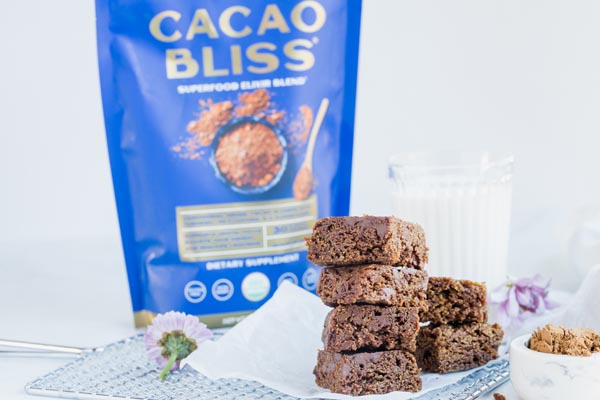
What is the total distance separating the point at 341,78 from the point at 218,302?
0.59m

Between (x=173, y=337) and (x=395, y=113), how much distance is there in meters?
1.41

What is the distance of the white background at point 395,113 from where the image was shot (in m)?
2.91

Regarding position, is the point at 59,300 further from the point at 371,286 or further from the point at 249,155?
the point at 371,286

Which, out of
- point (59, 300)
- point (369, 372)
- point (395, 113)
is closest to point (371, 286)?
point (369, 372)

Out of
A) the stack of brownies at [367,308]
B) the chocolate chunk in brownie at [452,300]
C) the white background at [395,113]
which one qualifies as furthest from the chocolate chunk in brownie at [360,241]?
the white background at [395,113]

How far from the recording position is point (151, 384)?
6.07 feet

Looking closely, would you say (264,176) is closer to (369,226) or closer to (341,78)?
(341,78)

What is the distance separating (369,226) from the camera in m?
1.73

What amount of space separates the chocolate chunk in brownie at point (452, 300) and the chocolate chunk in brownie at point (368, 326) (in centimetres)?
12

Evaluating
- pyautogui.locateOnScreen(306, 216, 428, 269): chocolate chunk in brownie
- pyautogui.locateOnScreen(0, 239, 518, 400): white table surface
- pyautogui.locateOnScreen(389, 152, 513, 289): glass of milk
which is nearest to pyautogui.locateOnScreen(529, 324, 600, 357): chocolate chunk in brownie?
pyautogui.locateOnScreen(0, 239, 518, 400): white table surface

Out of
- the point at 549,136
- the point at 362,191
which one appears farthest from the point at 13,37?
the point at 549,136

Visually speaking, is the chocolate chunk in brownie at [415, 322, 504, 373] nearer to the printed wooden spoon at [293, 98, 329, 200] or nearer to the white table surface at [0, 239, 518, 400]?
the white table surface at [0, 239, 518, 400]

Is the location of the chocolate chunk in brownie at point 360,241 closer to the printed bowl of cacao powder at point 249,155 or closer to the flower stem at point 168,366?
the flower stem at point 168,366

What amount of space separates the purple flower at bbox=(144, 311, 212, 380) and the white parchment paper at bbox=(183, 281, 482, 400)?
0.18ft
